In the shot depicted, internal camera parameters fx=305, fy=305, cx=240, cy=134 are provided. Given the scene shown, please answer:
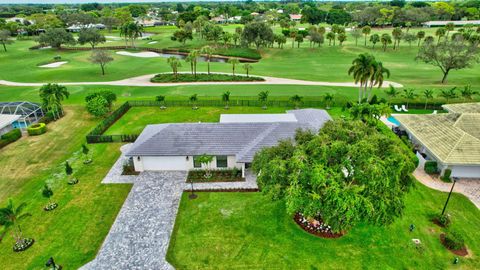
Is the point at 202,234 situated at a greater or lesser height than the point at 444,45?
lesser

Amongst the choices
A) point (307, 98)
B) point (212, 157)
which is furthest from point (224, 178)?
point (307, 98)

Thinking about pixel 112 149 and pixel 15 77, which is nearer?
pixel 112 149

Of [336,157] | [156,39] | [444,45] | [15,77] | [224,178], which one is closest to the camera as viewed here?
[336,157]

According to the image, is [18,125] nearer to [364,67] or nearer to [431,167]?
[364,67]

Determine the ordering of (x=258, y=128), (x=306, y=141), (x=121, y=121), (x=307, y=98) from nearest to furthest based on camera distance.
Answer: (x=306, y=141) < (x=258, y=128) < (x=121, y=121) < (x=307, y=98)

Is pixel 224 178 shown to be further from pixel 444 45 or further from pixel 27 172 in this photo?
pixel 444 45

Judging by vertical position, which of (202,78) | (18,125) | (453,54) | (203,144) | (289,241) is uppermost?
(453,54)

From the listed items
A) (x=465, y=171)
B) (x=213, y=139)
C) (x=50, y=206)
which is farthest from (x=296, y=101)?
(x=50, y=206)
